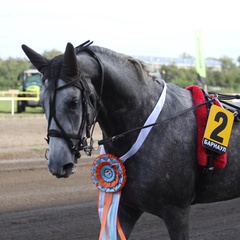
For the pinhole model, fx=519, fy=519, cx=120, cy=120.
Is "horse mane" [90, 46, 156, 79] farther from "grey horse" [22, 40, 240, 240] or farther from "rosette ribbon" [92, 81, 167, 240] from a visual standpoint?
"rosette ribbon" [92, 81, 167, 240]

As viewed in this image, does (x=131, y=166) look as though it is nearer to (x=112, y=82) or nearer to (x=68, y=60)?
(x=112, y=82)

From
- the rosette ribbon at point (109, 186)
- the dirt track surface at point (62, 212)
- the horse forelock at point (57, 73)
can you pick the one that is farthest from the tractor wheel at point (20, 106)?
the horse forelock at point (57, 73)

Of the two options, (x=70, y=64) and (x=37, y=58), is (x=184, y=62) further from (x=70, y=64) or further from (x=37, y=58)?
(x=70, y=64)

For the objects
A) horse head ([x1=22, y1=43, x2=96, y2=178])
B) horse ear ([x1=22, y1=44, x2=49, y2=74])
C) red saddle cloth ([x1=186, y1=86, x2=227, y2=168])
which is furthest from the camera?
red saddle cloth ([x1=186, y1=86, x2=227, y2=168])

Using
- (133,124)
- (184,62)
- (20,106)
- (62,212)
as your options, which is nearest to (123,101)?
(133,124)

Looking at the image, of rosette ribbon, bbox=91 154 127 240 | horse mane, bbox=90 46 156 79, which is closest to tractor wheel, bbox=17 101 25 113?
rosette ribbon, bbox=91 154 127 240

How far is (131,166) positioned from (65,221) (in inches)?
105

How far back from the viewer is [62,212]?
21.4 feet

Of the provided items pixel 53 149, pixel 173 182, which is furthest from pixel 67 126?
pixel 173 182

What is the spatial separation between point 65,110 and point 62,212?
136 inches

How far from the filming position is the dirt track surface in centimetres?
574

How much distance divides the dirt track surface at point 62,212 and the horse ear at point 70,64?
8.88 ft

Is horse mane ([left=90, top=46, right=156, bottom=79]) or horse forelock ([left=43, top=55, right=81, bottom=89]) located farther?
horse mane ([left=90, top=46, right=156, bottom=79])

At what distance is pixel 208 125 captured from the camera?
3850 millimetres
